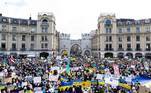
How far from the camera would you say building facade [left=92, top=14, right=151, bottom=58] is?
88.2 m

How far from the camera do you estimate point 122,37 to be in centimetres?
9031

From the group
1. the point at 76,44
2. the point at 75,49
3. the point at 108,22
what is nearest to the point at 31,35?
the point at 108,22

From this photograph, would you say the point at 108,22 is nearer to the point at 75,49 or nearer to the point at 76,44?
the point at 76,44

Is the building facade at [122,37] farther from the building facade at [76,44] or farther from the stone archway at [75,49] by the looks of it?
the stone archway at [75,49]

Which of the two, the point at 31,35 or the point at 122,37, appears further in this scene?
the point at 122,37

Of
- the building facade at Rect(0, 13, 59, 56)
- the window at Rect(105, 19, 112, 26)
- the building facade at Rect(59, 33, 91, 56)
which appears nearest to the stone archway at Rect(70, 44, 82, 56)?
the building facade at Rect(59, 33, 91, 56)

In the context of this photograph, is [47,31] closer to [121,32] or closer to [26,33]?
[26,33]

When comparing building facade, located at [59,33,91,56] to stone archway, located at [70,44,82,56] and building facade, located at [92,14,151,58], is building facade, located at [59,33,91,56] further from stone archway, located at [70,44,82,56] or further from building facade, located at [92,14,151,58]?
building facade, located at [92,14,151,58]

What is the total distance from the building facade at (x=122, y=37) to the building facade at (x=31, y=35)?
1565 centimetres

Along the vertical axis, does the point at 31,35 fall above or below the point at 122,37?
above

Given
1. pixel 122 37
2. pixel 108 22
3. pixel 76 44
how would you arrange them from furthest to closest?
pixel 76 44 < pixel 122 37 < pixel 108 22

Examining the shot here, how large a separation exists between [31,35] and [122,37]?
27.3m

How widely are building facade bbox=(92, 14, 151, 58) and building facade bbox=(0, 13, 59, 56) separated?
616 inches

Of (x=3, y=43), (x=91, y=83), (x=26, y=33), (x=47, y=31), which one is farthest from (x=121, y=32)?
(x=91, y=83)
